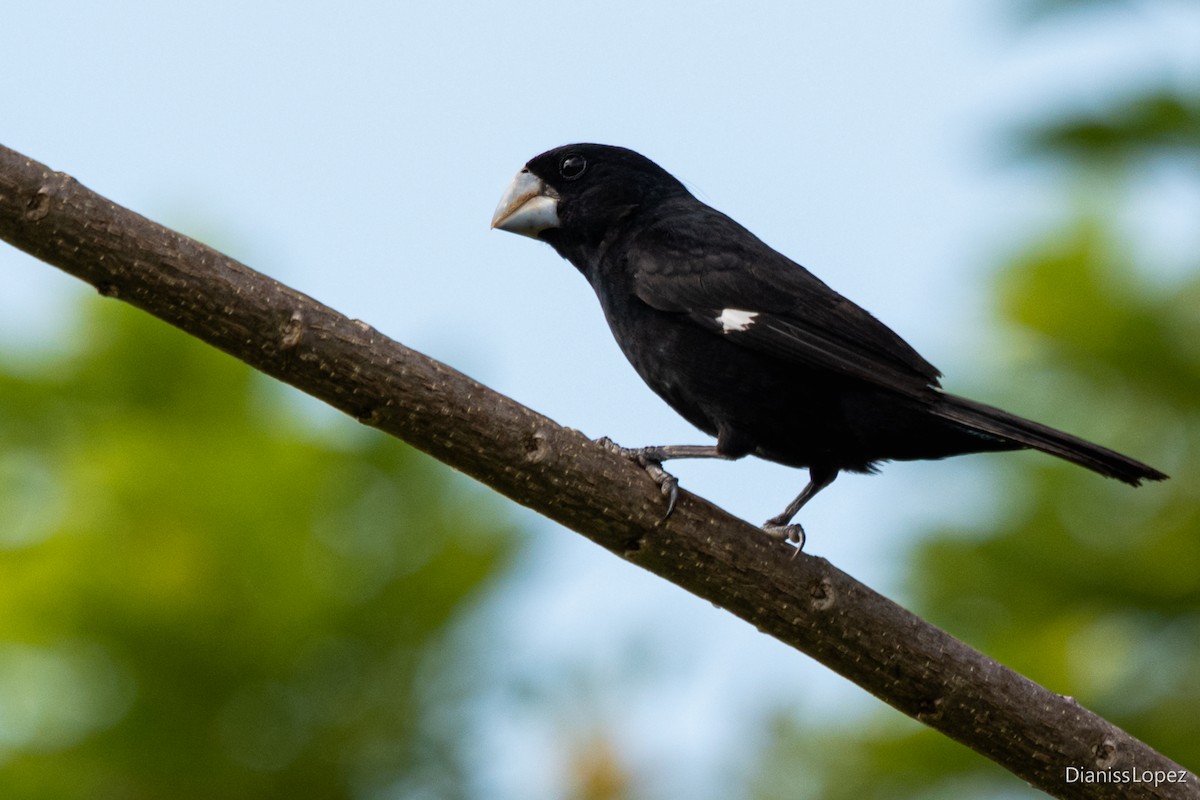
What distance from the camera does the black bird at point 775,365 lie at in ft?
13.6

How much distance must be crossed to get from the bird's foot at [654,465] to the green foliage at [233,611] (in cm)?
209

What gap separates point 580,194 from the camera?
5066 millimetres

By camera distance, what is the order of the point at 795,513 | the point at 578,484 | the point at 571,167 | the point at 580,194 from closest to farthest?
1. the point at 578,484
2. the point at 795,513
3. the point at 580,194
4. the point at 571,167

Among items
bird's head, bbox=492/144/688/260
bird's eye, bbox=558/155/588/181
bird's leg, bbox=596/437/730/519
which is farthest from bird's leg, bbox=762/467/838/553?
bird's eye, bbox=558/155/588/181

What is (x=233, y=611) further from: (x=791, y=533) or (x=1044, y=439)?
(x=1044, y=439)

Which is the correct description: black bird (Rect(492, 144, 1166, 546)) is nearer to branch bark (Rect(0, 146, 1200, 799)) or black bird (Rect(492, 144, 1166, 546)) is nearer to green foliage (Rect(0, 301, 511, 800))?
branch bark (Rect(0, 146, 1200, 799))

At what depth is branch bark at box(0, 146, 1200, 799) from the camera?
3004 mm

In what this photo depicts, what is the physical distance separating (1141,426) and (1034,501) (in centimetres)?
48

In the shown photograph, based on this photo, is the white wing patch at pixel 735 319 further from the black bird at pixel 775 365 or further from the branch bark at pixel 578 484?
the branch bark at pixel 578 484

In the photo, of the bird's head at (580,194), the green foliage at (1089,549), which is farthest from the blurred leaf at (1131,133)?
the bird's head at (580,194)

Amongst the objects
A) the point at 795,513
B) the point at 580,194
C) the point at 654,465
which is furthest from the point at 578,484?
the point at 580,194

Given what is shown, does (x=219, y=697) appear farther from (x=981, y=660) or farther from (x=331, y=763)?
(x=981, y=660)

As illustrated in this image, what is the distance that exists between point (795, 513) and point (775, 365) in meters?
0.42

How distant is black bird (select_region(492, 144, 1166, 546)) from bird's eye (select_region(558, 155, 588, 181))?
532mm
